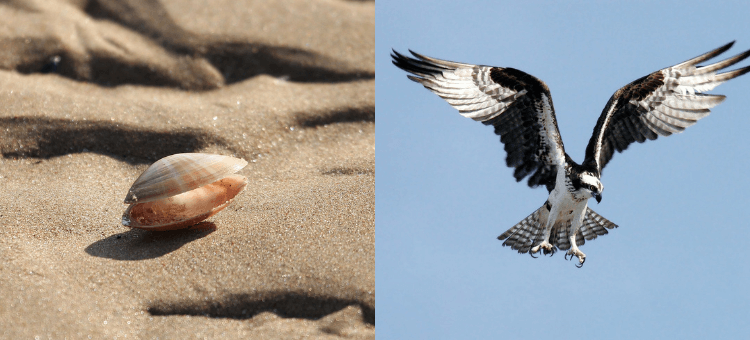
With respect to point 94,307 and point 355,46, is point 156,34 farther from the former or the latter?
point 94,307

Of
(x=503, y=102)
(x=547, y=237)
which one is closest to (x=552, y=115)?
(x=503, y=102)

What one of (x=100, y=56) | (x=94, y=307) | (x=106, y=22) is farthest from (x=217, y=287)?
(x=106, y=22)

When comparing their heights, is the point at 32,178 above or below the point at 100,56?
below

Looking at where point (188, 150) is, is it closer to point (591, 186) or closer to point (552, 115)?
point (552, 115)

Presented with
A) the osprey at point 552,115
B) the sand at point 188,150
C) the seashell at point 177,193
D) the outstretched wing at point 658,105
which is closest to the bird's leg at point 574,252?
the osprey at point 552,115

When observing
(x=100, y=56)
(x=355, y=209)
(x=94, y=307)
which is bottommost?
(x=94, y=307)

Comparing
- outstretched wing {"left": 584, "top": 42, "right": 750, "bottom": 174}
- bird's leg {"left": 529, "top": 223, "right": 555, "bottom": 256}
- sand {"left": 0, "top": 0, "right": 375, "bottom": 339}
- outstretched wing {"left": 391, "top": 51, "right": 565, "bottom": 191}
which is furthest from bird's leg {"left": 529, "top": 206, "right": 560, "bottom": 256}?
sand {"left": 0, "top": 0, "right": 375, "bottom": 339}
